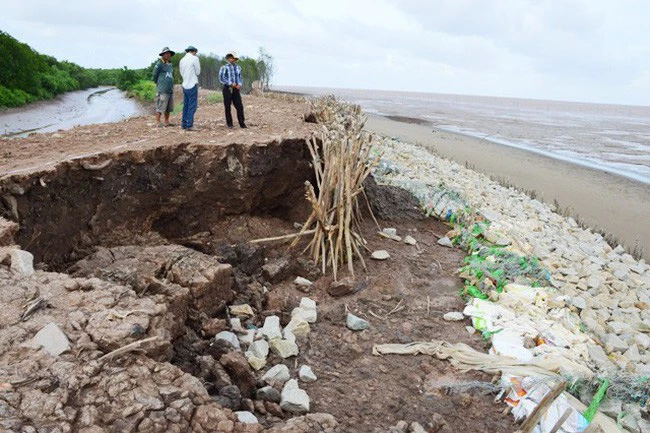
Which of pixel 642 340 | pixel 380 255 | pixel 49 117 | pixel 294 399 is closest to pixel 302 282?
pixel 380 255

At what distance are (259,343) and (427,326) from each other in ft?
5.56

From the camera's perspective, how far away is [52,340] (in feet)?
8.52

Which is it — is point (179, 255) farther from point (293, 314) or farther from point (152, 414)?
point (152, 414)

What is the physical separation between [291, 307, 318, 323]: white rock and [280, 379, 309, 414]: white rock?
1.17m

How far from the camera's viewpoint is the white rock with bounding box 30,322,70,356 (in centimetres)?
256

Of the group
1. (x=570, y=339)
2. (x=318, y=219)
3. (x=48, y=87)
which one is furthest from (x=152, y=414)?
(x=48, y=87)

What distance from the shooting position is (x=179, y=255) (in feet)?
15.0

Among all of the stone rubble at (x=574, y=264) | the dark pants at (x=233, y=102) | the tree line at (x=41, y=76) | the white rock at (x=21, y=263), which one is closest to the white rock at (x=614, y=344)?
the stone rubble at (x=574, y=264)

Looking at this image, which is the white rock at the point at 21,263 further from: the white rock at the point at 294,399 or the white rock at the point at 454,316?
the white rock at the point at 454,316

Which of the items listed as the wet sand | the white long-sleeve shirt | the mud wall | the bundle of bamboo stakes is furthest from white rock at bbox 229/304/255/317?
the wet sand

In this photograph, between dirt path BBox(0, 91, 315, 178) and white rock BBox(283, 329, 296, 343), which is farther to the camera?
dirt path BBox(0, 91, 315, 178)

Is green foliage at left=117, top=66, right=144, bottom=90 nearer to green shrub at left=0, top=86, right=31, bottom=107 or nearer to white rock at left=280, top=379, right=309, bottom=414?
green shrub at left=0, top=86, right=31, bottom=107

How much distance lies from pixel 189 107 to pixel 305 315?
423 centimetres

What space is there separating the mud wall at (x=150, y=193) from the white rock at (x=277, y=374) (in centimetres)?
234
